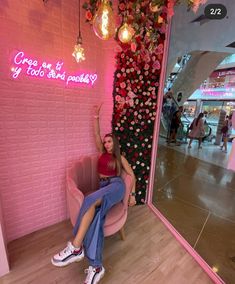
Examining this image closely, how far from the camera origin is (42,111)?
188 cm

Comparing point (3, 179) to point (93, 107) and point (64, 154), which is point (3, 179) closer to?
point (64, 154)

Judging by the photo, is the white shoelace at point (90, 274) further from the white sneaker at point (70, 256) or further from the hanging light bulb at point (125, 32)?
the hanging light bulb at point (125, 32)

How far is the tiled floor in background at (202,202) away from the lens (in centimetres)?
200

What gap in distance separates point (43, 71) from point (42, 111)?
42 centimetres

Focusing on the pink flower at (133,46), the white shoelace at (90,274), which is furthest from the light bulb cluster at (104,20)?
the white shoelace at (90,274)

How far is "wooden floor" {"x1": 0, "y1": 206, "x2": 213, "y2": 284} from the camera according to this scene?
159 centimetres

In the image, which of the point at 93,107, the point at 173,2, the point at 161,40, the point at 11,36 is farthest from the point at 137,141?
the point at 11,36

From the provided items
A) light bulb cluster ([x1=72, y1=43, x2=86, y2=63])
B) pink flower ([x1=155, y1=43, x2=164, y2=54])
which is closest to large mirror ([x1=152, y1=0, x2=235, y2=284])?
pink flower ([x1=155, y1=43, x2=164, y2=54])

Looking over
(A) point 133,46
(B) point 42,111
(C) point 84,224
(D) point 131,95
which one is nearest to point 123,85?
(D) point 131,95

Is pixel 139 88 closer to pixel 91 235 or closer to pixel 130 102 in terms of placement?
pixel 130 102

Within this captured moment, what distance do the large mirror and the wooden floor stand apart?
29 cm

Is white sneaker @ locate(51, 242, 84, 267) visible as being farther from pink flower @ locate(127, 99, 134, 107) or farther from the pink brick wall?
pink flower @ locate(127, 99, 134, 107)

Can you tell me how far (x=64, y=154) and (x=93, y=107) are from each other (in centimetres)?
72

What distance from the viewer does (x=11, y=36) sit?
1.59 m
